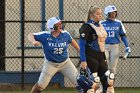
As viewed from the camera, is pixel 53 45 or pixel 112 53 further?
pixel 112 53

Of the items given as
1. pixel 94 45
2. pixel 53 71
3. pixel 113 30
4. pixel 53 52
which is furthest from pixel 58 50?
pixel 113 30

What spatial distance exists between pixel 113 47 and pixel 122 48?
2.45 meters

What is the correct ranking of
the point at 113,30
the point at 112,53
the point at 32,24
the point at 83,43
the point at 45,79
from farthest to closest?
the point at 32,24
the point at 112,53
the point at 113,30
the point at 45,79
the point at 83,43

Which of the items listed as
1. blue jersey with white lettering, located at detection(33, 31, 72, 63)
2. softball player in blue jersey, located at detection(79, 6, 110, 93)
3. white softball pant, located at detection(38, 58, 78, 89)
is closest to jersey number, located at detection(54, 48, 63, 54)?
blue jersey with white lettering, located at detection(33, 31, 72, 63)

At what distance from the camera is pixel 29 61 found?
14750mm

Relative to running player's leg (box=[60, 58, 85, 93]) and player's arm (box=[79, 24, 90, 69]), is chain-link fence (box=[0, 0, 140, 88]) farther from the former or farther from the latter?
player's arm (box=[79, 24, 90, 69])

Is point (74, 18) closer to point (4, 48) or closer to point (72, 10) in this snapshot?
point (72, 10)

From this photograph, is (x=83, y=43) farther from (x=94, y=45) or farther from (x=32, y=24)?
(x=32, y=24)

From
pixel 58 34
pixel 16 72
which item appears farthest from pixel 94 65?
pixel 16 72

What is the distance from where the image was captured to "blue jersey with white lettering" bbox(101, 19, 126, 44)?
12586mm

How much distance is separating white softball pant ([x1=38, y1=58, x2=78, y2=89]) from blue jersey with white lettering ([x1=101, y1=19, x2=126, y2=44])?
223 cm

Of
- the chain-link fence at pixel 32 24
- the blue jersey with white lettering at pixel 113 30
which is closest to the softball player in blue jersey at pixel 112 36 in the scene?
the blue jersey with white lettering at pixel 113 30

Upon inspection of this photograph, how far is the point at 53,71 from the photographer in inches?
415

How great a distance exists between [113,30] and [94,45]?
7.92 feet
